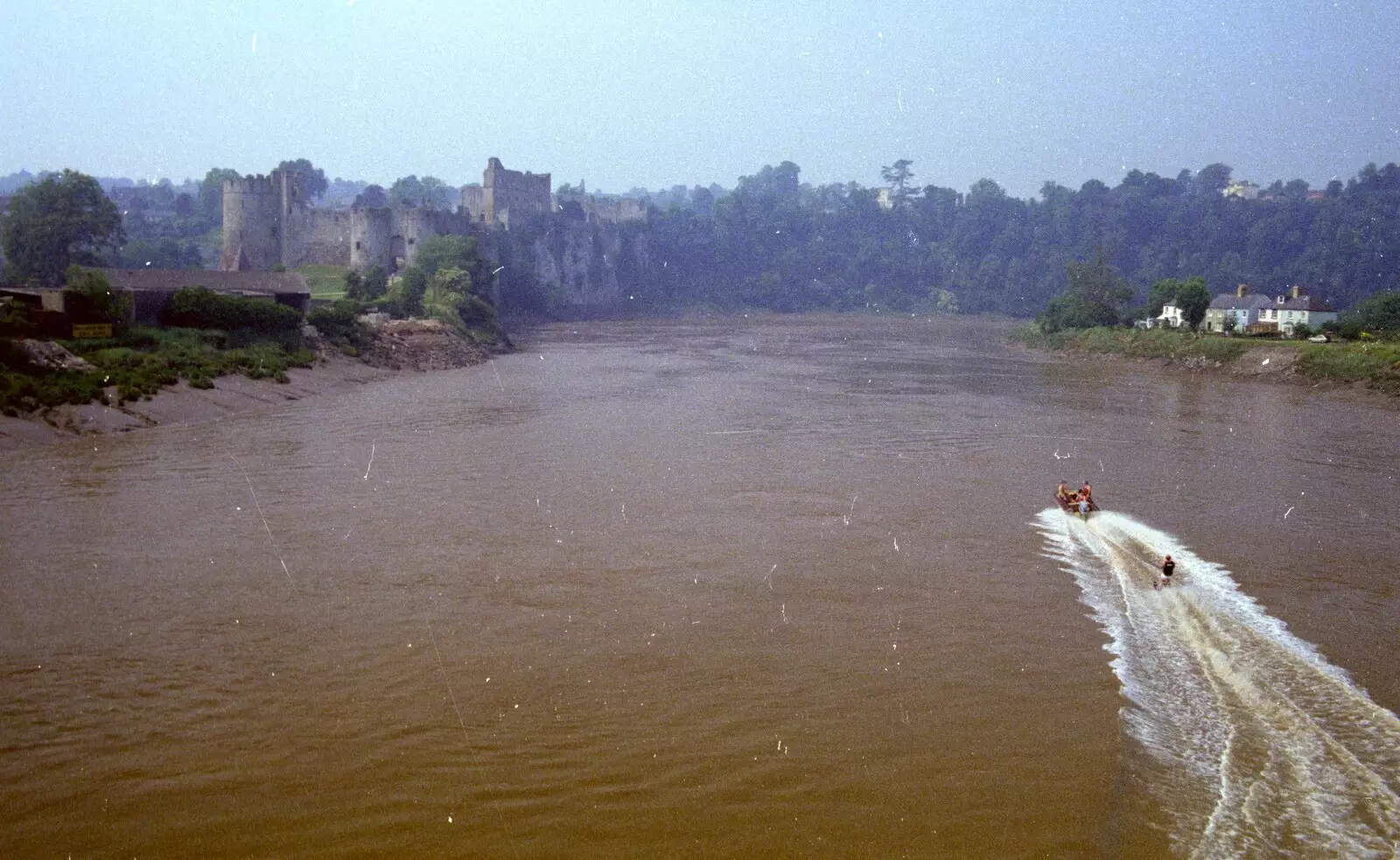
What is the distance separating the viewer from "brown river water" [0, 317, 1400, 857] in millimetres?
10438

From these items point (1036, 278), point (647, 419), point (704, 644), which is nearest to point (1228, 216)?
point (1036, 278)

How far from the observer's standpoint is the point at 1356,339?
5741 cm

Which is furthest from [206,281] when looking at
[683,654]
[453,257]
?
[683,654]

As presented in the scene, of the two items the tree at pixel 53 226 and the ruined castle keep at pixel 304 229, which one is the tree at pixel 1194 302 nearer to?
the ruined castle keep at pixel 304 229

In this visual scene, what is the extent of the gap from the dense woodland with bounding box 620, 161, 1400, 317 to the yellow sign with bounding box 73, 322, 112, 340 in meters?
87.9

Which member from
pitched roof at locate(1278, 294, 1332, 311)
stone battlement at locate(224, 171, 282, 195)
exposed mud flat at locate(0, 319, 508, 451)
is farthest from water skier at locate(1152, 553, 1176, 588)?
stone battlement at locate(224, 171, 282, 195)

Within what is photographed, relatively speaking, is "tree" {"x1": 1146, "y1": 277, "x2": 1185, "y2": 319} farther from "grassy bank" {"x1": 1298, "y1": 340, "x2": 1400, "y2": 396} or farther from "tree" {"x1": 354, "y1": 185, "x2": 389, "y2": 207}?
"tree" {"x1": 354, "y1": 185, "x2": 389, "y2": 207}

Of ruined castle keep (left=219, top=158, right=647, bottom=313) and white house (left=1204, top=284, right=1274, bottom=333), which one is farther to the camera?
ruined castle keep (left=219, top=158, right=647, bottom=313)

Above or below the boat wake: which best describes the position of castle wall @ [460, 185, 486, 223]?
above

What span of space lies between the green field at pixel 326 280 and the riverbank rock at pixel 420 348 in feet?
32.5

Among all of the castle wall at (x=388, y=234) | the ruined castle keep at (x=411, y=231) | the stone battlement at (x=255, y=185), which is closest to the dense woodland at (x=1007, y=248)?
the ruined castle keep at (x=411, y=231)

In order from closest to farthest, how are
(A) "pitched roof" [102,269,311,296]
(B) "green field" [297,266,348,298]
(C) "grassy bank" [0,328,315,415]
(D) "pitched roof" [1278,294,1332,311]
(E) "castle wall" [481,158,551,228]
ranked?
(C) "grassy bank" [0,328,315,415] < (A) "pitched roof" [102,269,311,296] < (D) "pitched roof" [1278,294,1332,311] < (B) "green field" [297,266,348,298] < (E) "castle wall" [481,158,551,228]

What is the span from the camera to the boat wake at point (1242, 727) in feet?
34.1

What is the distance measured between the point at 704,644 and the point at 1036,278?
133 meters
